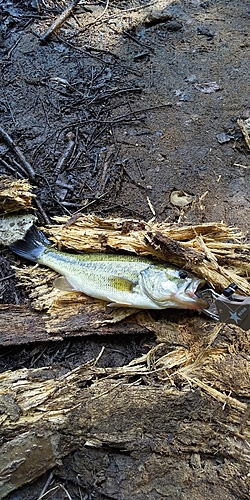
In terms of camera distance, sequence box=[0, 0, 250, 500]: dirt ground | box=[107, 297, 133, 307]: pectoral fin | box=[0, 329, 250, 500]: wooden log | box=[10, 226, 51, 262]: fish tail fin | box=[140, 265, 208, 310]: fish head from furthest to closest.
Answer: box=[0, 0, 250, 500]: dirt ground → box=[10, 226, 51, 262]: fish tail fin → box=[107, 297, 133, 307]: pectoral fin → box=[140, 265, 208, 310]: fish head → box=[0, 329, 250, 500]: wooden log

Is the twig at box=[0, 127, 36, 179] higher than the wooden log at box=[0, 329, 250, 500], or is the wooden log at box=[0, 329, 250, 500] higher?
the twig at box=[0, 127, 36, 179]

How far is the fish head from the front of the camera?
3.03 meters

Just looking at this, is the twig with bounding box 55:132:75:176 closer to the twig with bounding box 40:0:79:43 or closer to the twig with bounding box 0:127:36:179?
the twig with bounding box 0:127:36:179

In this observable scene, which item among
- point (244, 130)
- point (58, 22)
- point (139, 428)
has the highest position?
point (58, 22)

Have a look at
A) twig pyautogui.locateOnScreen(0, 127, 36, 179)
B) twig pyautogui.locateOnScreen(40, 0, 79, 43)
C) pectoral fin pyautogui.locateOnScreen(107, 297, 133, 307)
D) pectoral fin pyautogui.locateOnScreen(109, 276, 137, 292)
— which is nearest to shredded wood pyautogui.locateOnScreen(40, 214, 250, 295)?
pectoral fin pyautogui.locateOnScreen(109, 276, 137, 292)

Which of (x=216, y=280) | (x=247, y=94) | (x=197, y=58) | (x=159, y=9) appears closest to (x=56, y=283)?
(x=216, y=280)

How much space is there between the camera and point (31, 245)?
3648mm

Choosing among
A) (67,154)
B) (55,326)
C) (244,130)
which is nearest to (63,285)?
(55,326)

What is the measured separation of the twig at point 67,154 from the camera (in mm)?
4461

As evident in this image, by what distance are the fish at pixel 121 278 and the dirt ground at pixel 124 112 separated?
1.01 ft

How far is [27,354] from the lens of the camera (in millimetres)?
3264

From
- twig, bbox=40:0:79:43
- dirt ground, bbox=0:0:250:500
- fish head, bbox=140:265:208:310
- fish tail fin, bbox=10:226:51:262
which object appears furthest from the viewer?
twig, bbox=40:0:79:43

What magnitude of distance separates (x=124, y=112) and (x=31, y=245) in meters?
2.16

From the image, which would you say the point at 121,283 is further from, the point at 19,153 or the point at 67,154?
the point at 19,153
